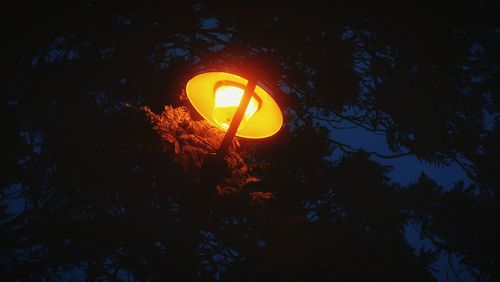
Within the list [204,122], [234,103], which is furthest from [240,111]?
[204,122]

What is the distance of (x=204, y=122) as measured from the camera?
3.08 m

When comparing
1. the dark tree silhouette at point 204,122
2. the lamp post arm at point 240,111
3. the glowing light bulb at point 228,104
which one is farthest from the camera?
the dark tree silhouette at point 204,122

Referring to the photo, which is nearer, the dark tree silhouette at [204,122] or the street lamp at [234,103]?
the street lamp at [234,103]

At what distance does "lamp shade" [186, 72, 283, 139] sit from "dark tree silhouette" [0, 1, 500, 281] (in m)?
0.23

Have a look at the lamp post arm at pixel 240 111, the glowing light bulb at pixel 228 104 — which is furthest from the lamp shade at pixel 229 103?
the lamp post arm at pixel 240 111

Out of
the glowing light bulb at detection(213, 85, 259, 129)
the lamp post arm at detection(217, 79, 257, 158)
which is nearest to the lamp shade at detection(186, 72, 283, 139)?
the glowing light bulb at detection(213, 85, 259, 129)

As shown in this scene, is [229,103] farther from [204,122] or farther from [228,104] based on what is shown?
[204,122]

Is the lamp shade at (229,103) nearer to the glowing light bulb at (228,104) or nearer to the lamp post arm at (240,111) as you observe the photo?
the glowing light bulb at (228,104)

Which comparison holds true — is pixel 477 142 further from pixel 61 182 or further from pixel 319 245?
pixel 61 182

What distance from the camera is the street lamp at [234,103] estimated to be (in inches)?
98.4

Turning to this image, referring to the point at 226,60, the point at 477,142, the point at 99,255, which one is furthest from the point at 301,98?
the point at 99,255

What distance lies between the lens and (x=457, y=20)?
159 inches

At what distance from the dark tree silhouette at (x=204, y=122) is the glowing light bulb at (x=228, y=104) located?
0.24 metres

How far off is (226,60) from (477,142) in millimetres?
4087
